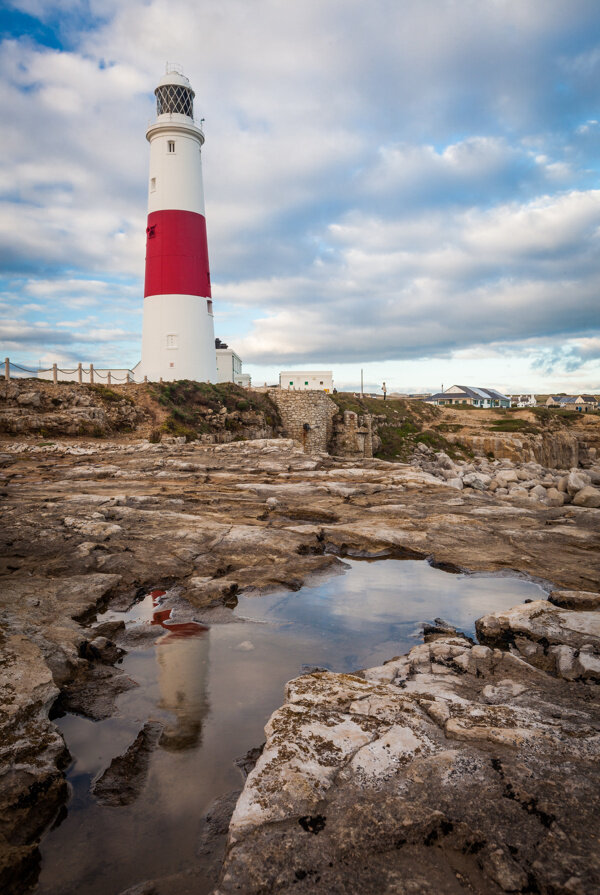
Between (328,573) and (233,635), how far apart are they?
2.07m

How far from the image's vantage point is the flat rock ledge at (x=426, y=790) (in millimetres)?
2143

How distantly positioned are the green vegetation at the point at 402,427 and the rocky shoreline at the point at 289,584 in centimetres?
2292

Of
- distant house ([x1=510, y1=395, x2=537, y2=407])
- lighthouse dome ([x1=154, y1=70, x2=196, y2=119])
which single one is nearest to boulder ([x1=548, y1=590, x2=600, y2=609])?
lighthouse dome ([x1=154, y1=70, x2=196, y2=119])

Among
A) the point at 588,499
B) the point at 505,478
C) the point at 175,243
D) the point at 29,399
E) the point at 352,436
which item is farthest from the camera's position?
the point at 352,436

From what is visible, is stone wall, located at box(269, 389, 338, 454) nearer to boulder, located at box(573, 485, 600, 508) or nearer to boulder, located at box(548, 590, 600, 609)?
boulder, located at box(573, 485, 600, 508)

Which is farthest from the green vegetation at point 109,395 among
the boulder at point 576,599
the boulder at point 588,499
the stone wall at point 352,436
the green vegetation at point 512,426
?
the green vegetation at point 512,426

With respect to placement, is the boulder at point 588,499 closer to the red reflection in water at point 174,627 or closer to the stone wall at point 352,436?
the red reflection in water at point 174,627

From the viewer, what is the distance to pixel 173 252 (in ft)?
97.9

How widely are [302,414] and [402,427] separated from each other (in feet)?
32.7

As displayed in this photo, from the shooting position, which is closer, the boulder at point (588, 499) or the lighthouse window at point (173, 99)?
the boulder at point (588, 499)

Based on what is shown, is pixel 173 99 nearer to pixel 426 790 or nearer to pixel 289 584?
pixel 289 584

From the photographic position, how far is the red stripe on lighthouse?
29.8m

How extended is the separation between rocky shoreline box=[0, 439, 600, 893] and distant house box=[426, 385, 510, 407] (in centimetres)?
7192

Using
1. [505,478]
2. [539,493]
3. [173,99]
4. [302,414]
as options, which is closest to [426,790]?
[539,493]
